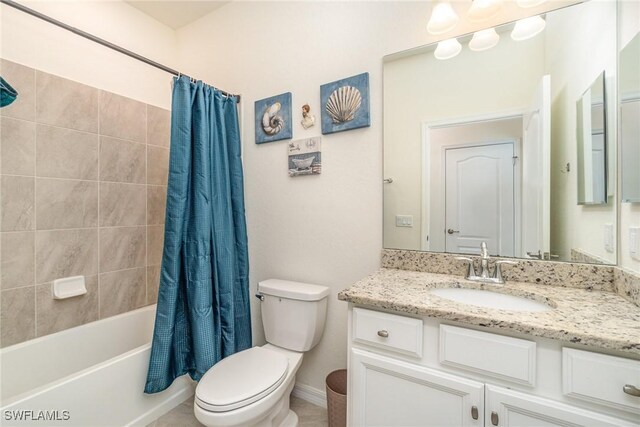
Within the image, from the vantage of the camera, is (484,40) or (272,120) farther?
(272,120)

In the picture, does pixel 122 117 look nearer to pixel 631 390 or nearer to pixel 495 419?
pixel 495 419

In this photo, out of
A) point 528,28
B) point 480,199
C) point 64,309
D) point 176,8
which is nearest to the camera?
point 528,28

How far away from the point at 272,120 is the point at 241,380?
150 centimetres

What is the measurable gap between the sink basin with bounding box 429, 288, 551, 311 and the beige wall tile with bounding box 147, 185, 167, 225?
1.97 metres

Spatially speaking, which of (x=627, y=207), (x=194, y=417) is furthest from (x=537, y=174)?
(x=194, y=417)

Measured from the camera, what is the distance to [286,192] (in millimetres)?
1843

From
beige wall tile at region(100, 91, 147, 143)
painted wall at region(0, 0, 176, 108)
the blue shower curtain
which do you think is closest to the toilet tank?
the blue shower curtain

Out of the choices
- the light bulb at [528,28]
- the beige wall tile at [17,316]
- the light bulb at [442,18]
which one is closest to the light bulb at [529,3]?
the light bulb at [528,28]

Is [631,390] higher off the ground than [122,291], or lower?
higher

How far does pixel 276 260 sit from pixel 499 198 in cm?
132

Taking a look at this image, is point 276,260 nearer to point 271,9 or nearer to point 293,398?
point 293,398

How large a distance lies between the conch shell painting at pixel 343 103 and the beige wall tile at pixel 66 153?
1507mm

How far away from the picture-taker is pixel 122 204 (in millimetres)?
1907

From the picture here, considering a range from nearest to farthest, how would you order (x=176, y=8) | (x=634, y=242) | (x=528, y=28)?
(x=634, y=242) → (x=528, y=28) → (x=176, y=8)
